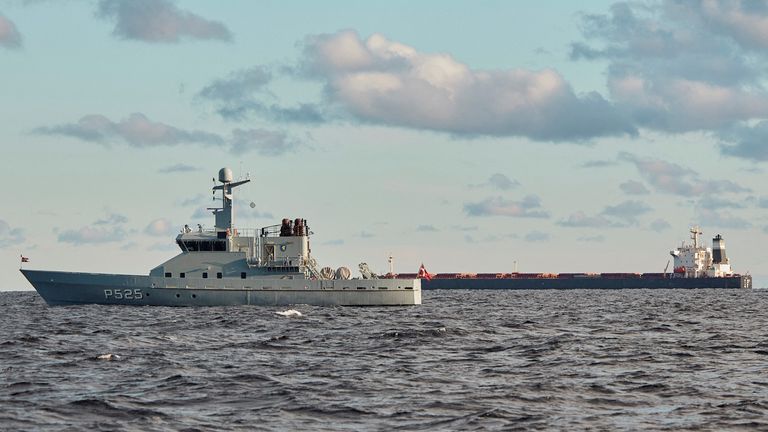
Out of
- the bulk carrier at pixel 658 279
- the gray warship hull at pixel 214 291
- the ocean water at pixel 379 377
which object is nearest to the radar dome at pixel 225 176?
the gray warship hull at pixel 214 291

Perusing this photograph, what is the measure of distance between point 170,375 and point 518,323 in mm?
31026

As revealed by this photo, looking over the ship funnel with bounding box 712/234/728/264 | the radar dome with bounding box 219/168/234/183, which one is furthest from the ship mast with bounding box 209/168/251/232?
the ship funnel with bounding box 712/234/728/264

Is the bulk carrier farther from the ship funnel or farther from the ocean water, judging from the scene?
the ocean water

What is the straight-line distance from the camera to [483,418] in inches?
949

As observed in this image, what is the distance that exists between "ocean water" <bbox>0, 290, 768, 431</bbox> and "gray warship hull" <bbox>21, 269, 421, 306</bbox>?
1564 cm

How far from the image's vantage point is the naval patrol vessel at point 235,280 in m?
71.2

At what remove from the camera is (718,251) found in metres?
179

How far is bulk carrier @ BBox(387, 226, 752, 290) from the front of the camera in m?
174

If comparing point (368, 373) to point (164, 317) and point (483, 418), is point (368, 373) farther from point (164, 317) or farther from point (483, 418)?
point (164, 317)

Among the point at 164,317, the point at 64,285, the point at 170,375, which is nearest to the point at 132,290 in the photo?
the point at 64,285

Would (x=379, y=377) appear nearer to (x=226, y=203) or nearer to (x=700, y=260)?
(x=226, y=203)

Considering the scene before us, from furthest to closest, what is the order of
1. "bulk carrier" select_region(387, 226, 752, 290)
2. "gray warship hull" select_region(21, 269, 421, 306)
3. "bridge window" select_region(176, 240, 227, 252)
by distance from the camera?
1. "bulk carrier" select_region(387, 226, 752, 290)
2. "bridge window" select_region(176, 240, 227, 252)
3. "gray warship hull" select_region(21, 269, 421, 306)

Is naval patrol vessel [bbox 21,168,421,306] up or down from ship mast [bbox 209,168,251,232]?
down

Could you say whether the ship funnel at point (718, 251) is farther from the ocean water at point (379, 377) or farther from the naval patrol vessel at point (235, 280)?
the ocean water at point (379, 377)
